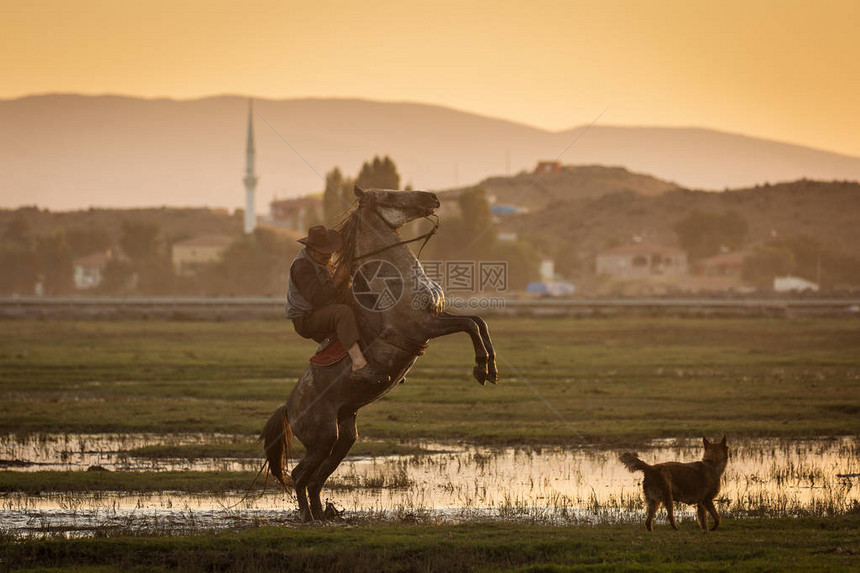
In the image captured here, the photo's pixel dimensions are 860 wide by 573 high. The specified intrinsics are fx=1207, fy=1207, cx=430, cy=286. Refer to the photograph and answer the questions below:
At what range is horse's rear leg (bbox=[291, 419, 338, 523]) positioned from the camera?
1429cm

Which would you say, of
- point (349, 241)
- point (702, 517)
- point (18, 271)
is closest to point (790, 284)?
point (18, 271)

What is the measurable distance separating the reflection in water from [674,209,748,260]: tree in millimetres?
146713

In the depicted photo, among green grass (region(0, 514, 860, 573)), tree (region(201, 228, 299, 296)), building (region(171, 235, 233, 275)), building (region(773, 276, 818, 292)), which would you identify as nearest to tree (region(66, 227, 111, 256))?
building (region(171, 235, 233, 275))

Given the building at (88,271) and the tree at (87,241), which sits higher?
the tree at (87,241)

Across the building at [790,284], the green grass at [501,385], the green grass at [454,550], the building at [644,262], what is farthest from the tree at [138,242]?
the green grass at [454,550]

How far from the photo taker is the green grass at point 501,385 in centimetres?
2480

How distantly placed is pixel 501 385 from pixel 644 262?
12621 centimetres

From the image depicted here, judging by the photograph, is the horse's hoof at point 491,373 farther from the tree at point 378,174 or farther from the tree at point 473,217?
the tree at point 473,217

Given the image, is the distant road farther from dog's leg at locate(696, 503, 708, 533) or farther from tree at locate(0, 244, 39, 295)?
dog's leg at locate(696, 503, 708, 533)

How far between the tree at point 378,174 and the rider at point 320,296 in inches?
3021

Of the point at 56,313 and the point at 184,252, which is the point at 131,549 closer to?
the point at 56,313

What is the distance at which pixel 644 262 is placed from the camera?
157375 mm

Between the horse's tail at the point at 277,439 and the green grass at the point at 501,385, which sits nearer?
the horse's tail at the point at 277,439

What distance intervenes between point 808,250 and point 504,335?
101 meters
